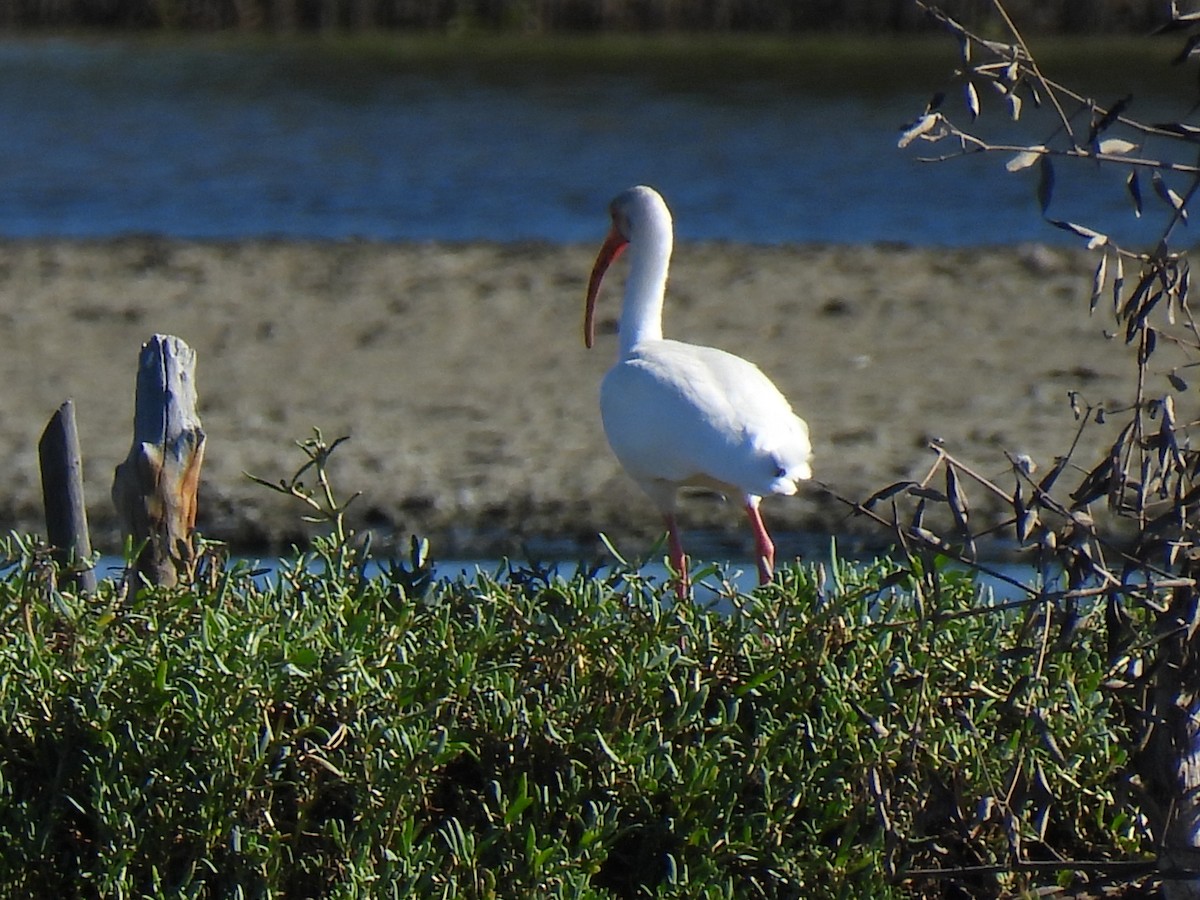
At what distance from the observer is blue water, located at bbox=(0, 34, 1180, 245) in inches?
655

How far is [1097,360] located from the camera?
10.6 m

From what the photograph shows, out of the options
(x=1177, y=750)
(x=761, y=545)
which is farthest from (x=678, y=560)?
(x=1177, y=750)

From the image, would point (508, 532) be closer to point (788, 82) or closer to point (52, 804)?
point (52, 804)

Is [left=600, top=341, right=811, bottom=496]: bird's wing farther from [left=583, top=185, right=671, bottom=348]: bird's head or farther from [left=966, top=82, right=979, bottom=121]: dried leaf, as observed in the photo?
[left=966, top=82, right=979, bottom=121]: dried leaf

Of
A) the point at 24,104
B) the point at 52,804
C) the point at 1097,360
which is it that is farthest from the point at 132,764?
the point at 24,104

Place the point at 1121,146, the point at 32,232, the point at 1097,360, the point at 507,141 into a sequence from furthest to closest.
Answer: the point at 507,141
the point at 32,232
the point at 1097,360
the point at 1121,146

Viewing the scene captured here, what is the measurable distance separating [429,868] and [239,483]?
5.14 meters

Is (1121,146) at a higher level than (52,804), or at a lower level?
higher

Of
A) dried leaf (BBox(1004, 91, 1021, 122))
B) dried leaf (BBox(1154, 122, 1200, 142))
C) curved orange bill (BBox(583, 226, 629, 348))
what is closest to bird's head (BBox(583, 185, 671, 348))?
curved orange bill (BBox(583, 226, 629, 348))

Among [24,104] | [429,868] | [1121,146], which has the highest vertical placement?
[1121,146]

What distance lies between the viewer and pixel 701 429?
247 inches

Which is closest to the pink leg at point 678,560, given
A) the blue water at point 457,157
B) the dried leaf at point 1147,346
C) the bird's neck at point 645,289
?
the bird's neck at point 645,289

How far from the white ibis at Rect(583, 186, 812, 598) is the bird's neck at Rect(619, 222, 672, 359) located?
0.83 feet

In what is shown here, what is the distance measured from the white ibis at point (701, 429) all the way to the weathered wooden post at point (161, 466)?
1.62 metres
